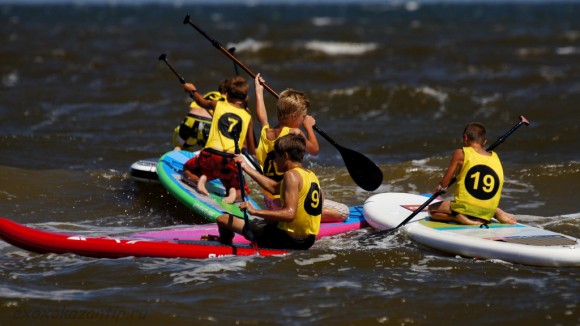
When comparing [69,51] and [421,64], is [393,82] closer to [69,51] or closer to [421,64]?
[421,64]

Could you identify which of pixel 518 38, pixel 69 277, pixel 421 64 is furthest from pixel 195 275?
pixel 518 38

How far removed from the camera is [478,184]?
7328 millimetres

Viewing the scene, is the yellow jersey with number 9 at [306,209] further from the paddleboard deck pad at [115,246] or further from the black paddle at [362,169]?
the black paddle at [362,169]

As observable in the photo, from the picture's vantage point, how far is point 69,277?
6.43 metres

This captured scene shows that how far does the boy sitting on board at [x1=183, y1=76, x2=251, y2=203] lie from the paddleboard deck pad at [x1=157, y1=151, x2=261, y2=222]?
0.09 meters

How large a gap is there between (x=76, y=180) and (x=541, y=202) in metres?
5.24

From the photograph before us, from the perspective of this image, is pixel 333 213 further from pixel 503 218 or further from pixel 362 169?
pixel 503 218

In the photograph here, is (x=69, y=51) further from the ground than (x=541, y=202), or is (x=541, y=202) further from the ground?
(x=69, y=51)

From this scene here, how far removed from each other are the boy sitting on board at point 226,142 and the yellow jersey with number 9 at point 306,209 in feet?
5.88

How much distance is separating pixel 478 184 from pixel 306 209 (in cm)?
159

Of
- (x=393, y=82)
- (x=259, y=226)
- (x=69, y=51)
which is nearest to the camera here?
(x=259, y=226)

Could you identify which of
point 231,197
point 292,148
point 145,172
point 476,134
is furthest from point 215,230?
point 145,172

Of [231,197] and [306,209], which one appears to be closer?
[306,209]

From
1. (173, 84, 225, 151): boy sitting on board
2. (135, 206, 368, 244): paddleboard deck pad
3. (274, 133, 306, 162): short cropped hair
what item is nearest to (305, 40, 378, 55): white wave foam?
(173, 84, 225, 151): boy sitting on board
